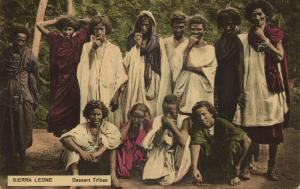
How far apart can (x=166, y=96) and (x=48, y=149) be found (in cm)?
162

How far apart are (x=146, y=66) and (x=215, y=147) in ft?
4.34

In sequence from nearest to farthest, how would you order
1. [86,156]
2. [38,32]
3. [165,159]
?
[86,156] → [165,159] → [38,32]

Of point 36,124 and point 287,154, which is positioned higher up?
point 36,124

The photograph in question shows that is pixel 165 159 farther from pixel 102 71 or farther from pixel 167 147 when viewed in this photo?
pixel 102 71

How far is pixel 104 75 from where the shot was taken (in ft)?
24.2

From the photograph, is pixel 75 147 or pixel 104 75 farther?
pixel 104 75

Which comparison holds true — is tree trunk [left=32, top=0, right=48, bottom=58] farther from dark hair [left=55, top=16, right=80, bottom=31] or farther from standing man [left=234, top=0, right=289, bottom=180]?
standing man [left=234, top=0, right=289, bottom=180]

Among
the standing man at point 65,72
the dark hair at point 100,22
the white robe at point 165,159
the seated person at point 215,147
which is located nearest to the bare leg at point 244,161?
the seated person at point 215,147

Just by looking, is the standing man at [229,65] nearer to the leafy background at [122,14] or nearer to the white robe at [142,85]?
the leafy background at [122,14]

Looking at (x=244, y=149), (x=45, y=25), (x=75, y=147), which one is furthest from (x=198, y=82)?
(x=45, y=25)

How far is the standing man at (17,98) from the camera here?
7.34m

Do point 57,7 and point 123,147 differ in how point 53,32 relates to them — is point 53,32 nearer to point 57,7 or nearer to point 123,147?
point 57,7

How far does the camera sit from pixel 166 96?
740cm

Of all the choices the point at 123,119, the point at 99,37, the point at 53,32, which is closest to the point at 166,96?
the point at 123,119
